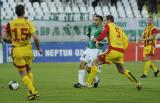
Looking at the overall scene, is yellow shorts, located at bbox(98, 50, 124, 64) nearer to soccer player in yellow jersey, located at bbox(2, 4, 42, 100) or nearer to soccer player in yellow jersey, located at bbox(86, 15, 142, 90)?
soccer player in yellow jersey, located at bbox(86, 15, 142, 90)

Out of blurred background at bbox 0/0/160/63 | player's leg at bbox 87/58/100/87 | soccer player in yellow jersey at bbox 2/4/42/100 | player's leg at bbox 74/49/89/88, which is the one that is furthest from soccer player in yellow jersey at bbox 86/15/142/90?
blurred background at bbox 0/0/160/63

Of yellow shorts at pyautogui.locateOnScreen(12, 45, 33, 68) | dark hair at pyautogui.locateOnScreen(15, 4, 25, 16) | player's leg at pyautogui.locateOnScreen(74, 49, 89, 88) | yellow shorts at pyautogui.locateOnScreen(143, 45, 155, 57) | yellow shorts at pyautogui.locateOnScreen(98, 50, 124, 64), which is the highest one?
dark hair at pyautogui.locateOnScreen(15, 4, 25, 16)

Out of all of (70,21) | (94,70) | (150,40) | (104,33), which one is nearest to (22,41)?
(104,33)

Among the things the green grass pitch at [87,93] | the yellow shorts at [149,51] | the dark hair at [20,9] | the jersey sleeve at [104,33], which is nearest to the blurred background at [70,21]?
the yellow shorts at [149,51]

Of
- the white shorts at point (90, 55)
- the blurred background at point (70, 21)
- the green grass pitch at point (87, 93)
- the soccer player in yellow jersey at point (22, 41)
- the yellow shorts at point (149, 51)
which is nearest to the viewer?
the soccer player in yellow jersey at point (22, 41)

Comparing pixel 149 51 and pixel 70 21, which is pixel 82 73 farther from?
pixel 70 21

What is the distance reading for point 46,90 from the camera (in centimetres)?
1834

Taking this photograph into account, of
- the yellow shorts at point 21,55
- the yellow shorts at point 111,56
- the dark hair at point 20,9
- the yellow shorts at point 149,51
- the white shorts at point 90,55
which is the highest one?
the dark hair at point 20,9

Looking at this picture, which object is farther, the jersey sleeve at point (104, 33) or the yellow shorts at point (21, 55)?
the jersey sleeve at point (104, 33)

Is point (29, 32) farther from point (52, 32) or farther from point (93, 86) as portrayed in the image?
point (52, 32)

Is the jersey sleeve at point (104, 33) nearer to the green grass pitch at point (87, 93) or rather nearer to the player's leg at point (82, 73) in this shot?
the green grass pitch at point (87, 93)

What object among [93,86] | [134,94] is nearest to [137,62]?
[93,86]

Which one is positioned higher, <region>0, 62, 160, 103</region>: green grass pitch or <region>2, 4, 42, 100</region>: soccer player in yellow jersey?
<region>2, 4, 42, 100</region>: soccer player in yellow jersey

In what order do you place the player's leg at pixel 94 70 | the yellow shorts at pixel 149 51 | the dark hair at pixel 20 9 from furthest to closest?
the yellow shorts at pixel 149 51 → the player's leg at pixel 94 70 → the dark hair at pixel 20 9
